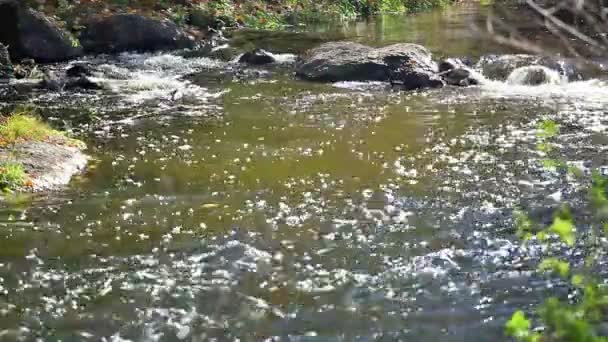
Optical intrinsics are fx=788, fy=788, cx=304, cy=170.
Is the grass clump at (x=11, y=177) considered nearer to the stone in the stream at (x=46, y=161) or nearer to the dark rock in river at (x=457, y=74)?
the stone in the stream at (x=46, y=161)

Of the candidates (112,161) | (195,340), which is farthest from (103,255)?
(112,161)

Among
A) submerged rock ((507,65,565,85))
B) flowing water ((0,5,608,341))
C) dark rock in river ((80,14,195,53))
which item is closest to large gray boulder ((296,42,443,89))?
flowing water ((0,5,608,341))

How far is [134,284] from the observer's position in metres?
6.85

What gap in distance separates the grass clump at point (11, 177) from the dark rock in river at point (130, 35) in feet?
41.2

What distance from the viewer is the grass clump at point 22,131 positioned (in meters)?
11.2

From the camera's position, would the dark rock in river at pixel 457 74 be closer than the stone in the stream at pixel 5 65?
Yes

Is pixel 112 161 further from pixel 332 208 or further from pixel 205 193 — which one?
pixel 332 208

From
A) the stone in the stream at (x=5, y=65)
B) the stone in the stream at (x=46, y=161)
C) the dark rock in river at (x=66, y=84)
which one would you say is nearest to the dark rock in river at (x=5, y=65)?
the stone in the stream at (x=5, y=65)

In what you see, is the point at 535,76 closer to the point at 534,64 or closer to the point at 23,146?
the point at 534,64

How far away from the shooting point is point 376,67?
17781 millimetres

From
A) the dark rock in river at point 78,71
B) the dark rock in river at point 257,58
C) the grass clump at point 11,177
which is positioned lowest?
the dark rock in river at point 257,58

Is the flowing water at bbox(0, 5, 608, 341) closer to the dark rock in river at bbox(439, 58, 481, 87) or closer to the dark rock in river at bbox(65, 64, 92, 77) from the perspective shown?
the dark rock in river at bbox(439, 58, 481, 87)

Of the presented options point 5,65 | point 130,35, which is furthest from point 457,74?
point 5,65

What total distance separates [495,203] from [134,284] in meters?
4.19
